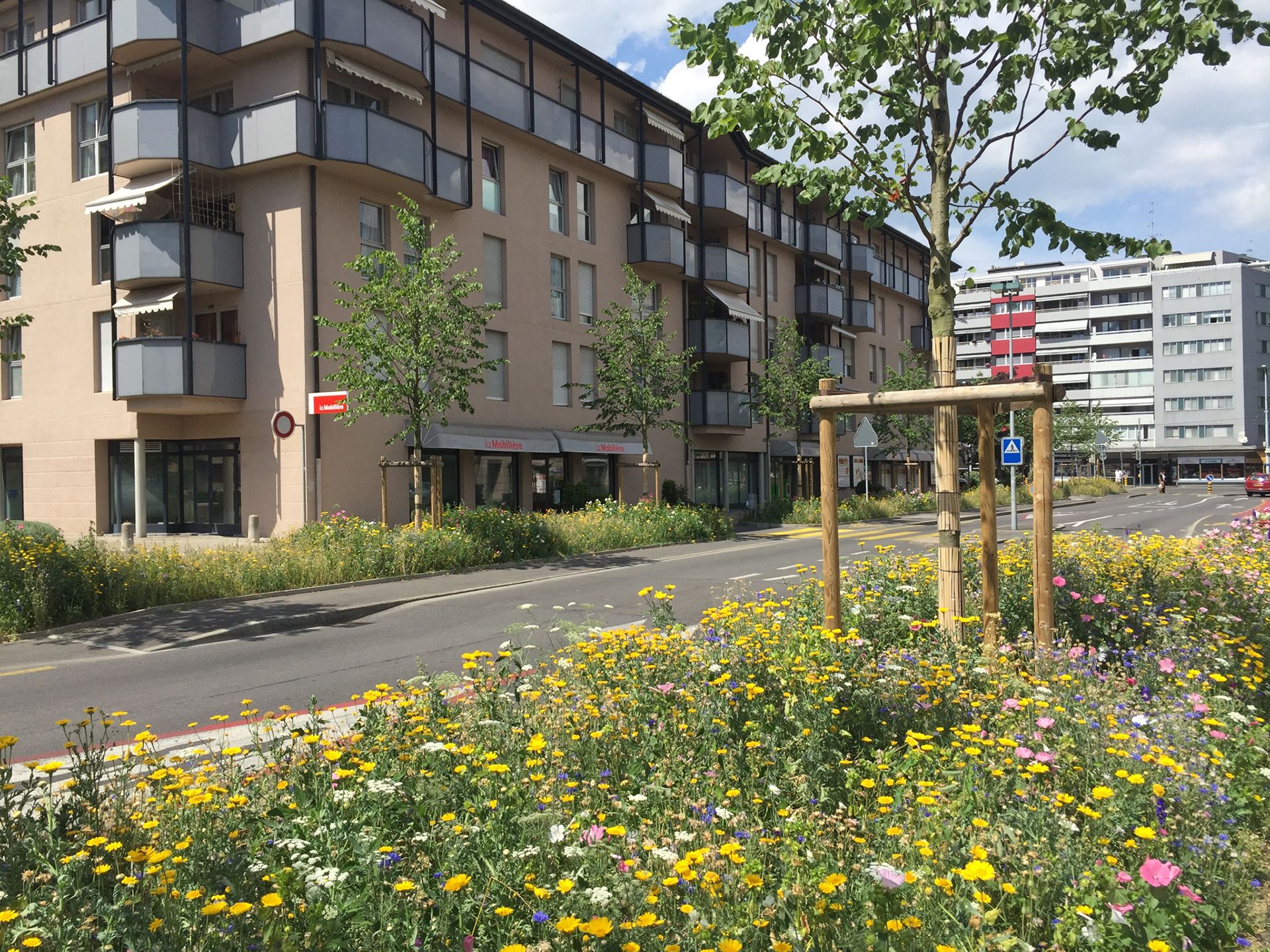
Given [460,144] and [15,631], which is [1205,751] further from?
[460,144]

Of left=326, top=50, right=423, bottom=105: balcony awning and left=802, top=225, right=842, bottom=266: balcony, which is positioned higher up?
left=802, top=225, right=842, bottom=266: balcony

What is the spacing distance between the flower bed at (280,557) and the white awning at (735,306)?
13954 mm

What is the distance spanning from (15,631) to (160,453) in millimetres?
13863

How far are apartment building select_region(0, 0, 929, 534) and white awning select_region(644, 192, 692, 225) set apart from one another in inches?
24.7

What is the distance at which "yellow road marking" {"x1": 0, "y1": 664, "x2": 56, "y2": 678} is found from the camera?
894 cm

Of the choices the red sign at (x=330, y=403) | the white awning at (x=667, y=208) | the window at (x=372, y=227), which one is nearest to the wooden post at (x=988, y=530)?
the red sign at (x=330, y=403)

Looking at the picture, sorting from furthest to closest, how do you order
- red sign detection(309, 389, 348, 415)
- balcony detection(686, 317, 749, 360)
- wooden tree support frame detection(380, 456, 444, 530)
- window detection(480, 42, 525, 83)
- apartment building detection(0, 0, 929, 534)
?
1. balcony detection(686, 317, 749, 360)
2. window detection(480, 42, 525, 83)
3. apartment building detection(0, 0, 929, 534)
4. wooden tree support frame detection(380, 456, 444, 530)
5. red sign detection(309, 389, 348, 415)

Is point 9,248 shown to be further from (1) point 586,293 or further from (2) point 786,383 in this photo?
(2) point 786,383

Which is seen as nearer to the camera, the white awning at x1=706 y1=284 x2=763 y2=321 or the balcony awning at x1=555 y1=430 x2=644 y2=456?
the balcony awning at x1=555 y1=430 x2=644 y2=456

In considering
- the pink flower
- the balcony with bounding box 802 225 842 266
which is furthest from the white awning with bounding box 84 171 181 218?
the balcony with bounding box 802 225 842 266

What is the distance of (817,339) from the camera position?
1783 inches

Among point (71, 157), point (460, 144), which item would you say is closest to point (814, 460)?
point (460, 144)

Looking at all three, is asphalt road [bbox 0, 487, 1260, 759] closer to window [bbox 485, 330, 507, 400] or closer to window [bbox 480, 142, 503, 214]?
window [bbox 485, 330, 507, 400]

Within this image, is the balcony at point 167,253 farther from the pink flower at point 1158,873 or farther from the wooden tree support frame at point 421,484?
the pink flower at point 1158,873
